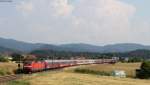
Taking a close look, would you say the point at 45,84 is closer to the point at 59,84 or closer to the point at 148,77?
the point at 59,84

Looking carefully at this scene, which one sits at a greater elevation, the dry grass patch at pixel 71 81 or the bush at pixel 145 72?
the bush at pixel 145 72

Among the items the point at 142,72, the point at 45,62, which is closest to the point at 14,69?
the point at 45,62

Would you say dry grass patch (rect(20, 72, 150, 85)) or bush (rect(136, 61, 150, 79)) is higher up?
bush (rect(136, 61, 150, 79))

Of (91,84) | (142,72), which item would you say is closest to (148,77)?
(142,72)

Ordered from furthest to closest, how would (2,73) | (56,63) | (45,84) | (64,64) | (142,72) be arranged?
(64,64)
(56,63)
(142,72)
(2,73)
(45,84)

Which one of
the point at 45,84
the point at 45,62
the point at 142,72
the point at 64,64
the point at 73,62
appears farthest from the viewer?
the point at 73,62

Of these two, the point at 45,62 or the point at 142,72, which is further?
the point at 45,62

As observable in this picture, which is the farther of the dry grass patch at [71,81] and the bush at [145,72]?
the bush at [145,72]

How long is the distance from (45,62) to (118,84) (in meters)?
39.5

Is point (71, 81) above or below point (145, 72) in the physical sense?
below

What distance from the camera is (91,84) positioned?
1703 inches

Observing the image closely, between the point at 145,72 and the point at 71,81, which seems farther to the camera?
the point at 145,72

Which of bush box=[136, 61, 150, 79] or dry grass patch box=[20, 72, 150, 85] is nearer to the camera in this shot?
dry grass patch box=[20, 72, 150, 85]

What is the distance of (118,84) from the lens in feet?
152
